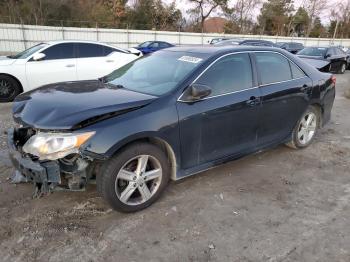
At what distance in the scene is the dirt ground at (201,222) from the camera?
111 inches

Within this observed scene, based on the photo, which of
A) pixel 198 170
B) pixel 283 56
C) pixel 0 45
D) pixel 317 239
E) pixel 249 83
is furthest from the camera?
pixel 0 45

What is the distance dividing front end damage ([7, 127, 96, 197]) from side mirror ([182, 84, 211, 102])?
1187 millimetres

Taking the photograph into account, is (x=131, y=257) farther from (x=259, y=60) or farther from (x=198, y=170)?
(x=259, y=60)

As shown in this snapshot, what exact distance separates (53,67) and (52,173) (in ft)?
18.3

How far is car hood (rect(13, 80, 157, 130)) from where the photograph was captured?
2990 millimetres

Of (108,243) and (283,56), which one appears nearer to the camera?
(108,243)

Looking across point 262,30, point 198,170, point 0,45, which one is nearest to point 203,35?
point 0,45

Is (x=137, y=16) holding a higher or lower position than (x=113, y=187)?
A: higher

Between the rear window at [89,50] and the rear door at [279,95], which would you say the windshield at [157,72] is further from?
the rear window at [89,50]

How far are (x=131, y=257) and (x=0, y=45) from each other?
74.5ft

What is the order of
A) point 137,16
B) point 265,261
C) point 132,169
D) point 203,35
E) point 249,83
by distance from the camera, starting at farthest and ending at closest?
1. point 137,16
2. point 203,35
3. point 249,83
4. point 132,169
5. point 265,261

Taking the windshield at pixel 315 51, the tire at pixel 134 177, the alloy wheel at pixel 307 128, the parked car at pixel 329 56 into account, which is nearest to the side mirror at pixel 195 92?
the tire at pixel 134 177

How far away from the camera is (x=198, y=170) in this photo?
3.74 metres

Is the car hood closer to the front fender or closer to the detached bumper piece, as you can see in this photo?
the front fender
